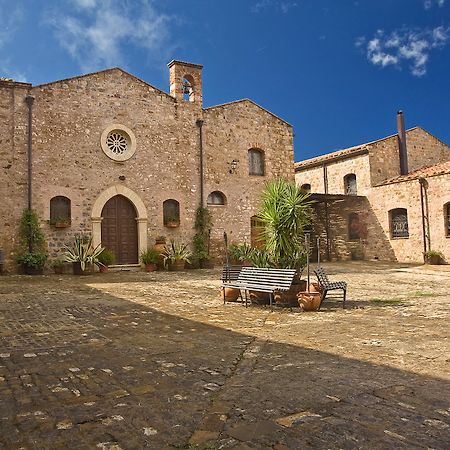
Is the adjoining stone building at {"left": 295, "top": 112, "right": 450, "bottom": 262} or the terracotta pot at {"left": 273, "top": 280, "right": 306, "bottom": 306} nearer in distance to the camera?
the terracotta pot at {"left": 273, "top": 280, "right": 306, "bottom": 306}

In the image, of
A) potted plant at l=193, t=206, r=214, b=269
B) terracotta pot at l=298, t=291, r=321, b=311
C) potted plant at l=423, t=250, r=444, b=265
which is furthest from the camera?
potted plant at l=423, t=250, r=444, b=265

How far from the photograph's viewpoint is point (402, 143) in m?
21.8

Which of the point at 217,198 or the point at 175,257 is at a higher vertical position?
the point at 217,198

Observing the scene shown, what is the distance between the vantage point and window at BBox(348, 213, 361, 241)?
21.3 m

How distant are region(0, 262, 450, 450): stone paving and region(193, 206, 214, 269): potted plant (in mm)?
9347

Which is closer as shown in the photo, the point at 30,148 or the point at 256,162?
the point at 30,148

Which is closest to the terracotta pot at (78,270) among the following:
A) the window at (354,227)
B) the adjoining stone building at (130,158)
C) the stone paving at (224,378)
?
the adjoining stone building at (130,158)

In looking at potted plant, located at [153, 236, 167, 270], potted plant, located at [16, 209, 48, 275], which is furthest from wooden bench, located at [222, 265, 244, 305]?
potted plant, located at [16, 209, 48, 275]

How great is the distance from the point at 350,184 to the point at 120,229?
12.2 meters

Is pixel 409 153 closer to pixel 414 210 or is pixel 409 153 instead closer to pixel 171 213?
pixel 414 210

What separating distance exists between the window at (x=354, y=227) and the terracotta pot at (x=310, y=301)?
1498cm

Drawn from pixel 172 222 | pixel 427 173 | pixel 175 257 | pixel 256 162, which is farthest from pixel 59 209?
pixel 427 173

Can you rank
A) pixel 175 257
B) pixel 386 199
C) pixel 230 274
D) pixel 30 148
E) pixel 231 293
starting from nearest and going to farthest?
pixel 231 293 → pixel 230 274 → pixel 30 148 → pixel 175 257 → pixel 386 199

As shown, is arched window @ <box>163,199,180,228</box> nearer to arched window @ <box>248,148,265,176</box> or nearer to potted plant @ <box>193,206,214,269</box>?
potted plant @ <box>193,206,214,269</box>
